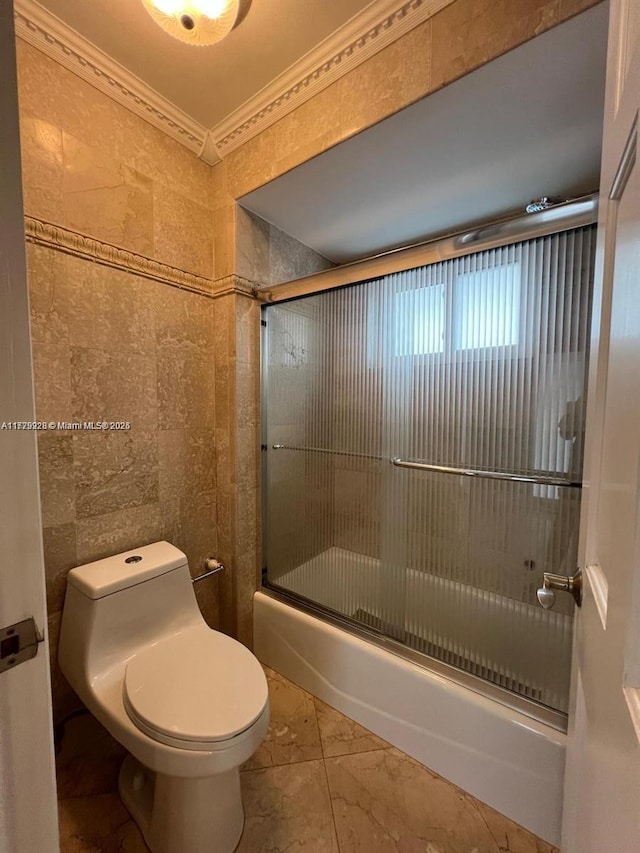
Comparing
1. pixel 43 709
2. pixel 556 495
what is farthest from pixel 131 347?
pixel 556 495

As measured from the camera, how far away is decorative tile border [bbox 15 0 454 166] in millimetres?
1047

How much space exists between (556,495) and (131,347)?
1605 mm

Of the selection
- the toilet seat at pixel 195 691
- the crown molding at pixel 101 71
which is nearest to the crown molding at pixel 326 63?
the crown molding at pixel 101 71

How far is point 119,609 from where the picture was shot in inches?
46.3

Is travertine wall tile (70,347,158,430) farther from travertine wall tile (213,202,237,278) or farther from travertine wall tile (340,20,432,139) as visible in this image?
travertine wall tile (340,20,432,139)

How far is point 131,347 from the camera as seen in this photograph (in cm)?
137

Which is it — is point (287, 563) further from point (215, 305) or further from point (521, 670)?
point (215, 305)

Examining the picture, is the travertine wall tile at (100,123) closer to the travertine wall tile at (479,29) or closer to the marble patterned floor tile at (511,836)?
the travertine wall tile at (479,29)

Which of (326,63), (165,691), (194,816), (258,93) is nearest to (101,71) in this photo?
(258,93)

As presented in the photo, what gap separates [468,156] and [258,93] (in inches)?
33.0

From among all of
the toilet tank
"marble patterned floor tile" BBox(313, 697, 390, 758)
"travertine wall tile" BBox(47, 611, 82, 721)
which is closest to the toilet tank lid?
the toilet tank

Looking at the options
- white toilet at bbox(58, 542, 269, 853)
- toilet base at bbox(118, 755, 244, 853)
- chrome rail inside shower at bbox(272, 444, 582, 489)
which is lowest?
toilet base at bbox(118, 755, 244, 853)

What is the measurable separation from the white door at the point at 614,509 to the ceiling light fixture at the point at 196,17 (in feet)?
3.04

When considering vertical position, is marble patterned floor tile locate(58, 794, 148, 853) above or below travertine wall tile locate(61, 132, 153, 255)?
below
